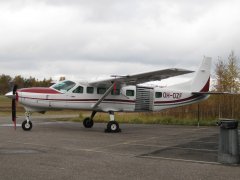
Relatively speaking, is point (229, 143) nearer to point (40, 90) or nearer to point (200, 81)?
point (40, 90)

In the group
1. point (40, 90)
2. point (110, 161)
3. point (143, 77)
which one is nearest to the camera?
point (110, 161)

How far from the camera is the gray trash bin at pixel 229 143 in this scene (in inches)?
351

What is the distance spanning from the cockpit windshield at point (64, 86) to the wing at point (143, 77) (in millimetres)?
1069

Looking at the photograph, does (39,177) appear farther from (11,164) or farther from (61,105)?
(61,105)

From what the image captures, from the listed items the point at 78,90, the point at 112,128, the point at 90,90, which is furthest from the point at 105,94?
the point at 112,128

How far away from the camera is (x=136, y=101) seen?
20.4 metres

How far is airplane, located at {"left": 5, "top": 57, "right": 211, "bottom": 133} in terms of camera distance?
59.1 feet

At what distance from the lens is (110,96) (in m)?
19.7

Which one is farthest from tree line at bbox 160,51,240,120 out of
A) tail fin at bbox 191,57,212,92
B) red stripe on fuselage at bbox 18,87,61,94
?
red stripe on fuselage at bbox 18,87,61,94

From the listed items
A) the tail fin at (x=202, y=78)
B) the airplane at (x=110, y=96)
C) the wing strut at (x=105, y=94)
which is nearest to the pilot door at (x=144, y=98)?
the airplane at (x=110, y=96)

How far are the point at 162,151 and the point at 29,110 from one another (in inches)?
378

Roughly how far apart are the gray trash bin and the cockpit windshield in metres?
11.2

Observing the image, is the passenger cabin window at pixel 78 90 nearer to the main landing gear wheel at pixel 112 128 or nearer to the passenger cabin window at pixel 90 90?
the passenger cabin window at pixel 90 90

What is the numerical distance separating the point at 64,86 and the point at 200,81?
9.29 metres
